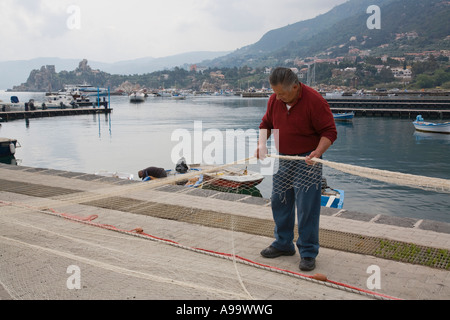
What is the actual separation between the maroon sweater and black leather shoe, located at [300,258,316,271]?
114 cm

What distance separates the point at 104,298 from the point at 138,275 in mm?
507

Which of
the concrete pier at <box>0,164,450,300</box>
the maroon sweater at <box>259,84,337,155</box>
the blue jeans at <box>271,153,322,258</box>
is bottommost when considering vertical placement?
the concrete pier at <box>0,164,450,300</box>

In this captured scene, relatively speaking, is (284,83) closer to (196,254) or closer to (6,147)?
(196,254)

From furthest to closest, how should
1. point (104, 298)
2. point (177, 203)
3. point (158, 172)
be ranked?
point (158, 172) → point (177, 203) → point (104, 298)

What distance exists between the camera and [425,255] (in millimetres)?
4688

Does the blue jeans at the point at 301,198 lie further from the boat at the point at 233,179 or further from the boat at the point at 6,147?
the boat at the point at 6,147

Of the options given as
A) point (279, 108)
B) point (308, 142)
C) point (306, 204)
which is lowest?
point (306, 204)

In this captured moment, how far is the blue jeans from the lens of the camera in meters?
4.32

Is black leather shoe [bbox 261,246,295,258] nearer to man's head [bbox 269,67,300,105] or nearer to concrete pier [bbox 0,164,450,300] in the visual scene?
concrete pier [bbox 0,164,450,300]

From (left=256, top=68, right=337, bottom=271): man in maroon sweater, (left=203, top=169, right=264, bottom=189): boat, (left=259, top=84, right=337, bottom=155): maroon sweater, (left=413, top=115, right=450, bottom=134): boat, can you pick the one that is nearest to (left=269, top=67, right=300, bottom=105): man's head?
(left=256, top=68, right=337, bottom=271): man in maroon sweater

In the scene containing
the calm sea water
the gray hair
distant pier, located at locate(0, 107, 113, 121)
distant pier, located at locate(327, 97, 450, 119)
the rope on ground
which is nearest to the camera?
the rope on ground

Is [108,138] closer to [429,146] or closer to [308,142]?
[429,146]

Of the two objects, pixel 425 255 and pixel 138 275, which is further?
pixel 425 255
